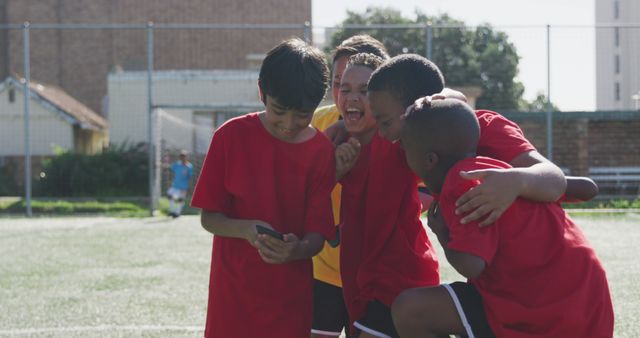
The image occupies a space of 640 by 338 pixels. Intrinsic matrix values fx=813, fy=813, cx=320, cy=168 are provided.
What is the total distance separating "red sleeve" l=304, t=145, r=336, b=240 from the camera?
2902 millimetres

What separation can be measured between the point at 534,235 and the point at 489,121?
54cm

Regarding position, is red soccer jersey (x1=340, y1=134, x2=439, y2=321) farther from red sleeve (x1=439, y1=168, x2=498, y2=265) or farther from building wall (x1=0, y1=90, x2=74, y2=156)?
building wall (x1=0, y1=90, x2=74, y2=156)

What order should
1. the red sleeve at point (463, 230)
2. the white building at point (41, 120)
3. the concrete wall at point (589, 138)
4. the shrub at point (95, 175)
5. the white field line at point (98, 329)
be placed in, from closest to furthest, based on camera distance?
the red sleeve at point (463, 230) < the white field line at point (98, 329) < the concrete wall at point (589, 138) < the shrub at point (95, 175) < the white building at point (41, 120)

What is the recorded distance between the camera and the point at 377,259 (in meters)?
3.07

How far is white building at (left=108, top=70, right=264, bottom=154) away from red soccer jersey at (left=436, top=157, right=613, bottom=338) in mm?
18190

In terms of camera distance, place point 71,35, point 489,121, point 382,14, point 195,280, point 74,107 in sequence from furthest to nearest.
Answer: point 382,14
point 71,35
point 74,107
point 195,280
point 489,121

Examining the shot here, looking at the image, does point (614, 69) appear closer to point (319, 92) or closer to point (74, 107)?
point (319, 92)

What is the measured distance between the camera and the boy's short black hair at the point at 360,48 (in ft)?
11.0

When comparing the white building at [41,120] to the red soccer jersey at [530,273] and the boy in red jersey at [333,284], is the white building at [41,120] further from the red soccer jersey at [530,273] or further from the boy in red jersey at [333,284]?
the red soccer jersey at [530,273]

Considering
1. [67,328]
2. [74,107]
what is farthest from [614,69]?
[74,107]

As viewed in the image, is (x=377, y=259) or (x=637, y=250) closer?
(x=377, y=259)

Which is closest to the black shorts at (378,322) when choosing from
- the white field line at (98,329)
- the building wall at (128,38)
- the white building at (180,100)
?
the white field line at (98,329)

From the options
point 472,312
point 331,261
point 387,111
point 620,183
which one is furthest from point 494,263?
point 620,183

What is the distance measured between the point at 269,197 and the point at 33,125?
91.0ft
